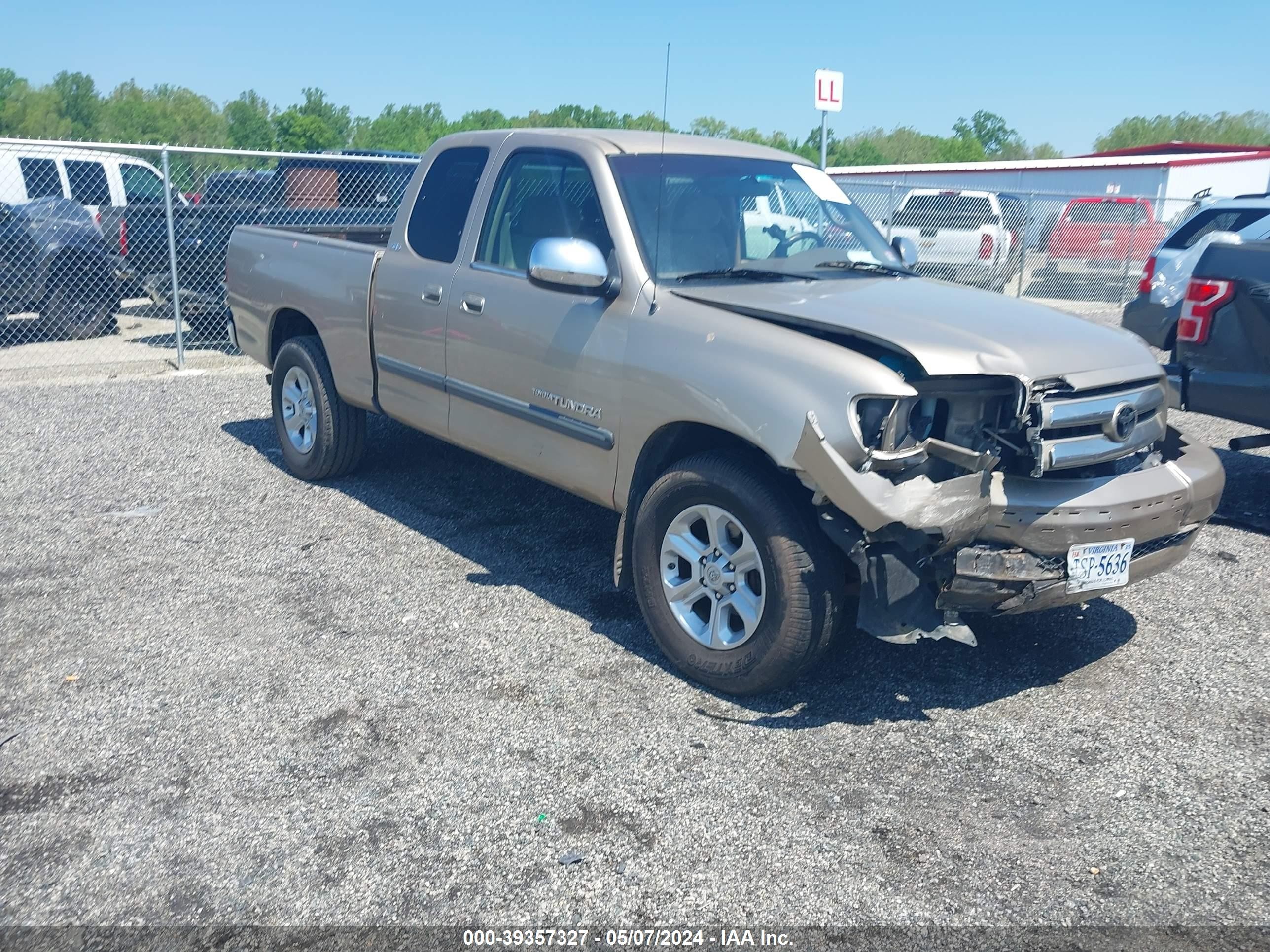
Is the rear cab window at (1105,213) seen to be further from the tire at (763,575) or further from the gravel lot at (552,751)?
the tire at (763,575)

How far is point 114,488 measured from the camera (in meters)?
6.81

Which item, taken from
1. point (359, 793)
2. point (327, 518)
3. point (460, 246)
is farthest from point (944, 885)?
point (327, 518)

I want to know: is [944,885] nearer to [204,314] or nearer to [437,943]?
[437,943]

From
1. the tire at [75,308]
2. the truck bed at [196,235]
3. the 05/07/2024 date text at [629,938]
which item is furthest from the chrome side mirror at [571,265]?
the tire at [75,308]

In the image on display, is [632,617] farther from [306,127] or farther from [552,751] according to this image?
[306,127]

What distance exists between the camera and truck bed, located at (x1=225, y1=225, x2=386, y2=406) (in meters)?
6.03

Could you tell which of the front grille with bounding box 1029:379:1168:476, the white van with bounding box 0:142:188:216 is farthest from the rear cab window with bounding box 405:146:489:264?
the white van with bounding box 0:142:188:216

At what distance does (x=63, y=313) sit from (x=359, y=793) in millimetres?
10466

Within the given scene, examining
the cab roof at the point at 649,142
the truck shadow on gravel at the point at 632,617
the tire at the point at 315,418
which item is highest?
the cab roof at the point at 649,142

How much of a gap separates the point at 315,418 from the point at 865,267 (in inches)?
133

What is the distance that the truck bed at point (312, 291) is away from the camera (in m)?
6.03

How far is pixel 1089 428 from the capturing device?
13.0 feet

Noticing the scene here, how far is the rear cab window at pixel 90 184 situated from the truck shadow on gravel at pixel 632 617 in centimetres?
1035

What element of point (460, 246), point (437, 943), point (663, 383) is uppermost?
point (460, 246)
